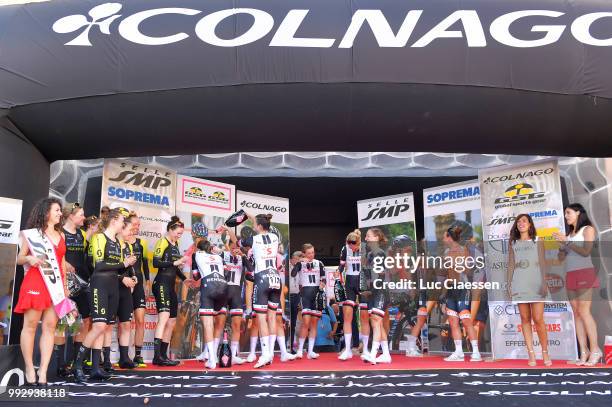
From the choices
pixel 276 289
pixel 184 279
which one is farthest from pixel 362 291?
pixel 184 279

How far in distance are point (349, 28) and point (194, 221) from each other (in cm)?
341

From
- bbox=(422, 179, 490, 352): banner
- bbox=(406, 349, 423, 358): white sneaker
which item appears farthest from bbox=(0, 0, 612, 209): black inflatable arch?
bbox=(406, 349, 423, 358): white sneaker

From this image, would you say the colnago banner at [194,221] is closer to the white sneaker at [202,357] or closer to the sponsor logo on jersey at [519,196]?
the white sneaker at [202,357]

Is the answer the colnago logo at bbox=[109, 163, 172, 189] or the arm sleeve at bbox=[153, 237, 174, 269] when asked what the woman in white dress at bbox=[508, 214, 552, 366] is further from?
the colnago logo at bbox=[109, 163, 172, 189]

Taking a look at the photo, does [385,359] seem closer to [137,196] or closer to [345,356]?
[345,356]

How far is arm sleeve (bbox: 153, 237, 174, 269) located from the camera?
19.1 feet

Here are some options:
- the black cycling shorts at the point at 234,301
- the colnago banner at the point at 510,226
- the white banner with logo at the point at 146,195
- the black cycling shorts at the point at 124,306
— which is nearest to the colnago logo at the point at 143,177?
the white banner with logo at the point at 146,195

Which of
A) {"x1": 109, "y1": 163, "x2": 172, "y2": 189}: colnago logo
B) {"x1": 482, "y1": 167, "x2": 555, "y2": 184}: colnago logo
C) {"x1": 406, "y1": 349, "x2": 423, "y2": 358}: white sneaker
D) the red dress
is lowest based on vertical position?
{"x1": 406, "y1": 349, "x2": 423, "y2": 358}: white sneaker

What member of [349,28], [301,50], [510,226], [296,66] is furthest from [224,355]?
[510,226]

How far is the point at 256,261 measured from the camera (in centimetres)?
583

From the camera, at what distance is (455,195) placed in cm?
712

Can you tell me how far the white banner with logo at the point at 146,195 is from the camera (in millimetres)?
6203

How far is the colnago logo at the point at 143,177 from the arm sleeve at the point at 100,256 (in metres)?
1.55

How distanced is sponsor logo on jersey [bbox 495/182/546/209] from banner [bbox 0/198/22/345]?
5.06 metres
